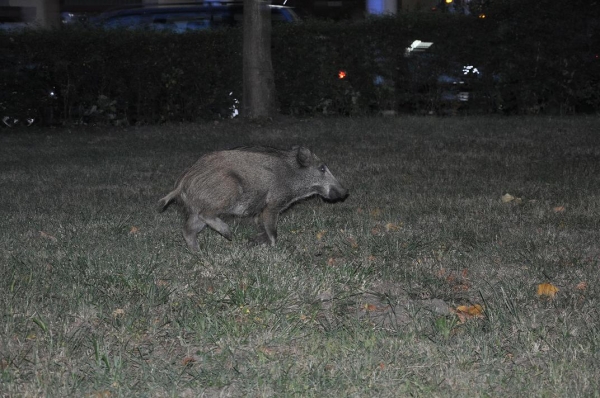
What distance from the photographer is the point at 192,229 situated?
21.2ft

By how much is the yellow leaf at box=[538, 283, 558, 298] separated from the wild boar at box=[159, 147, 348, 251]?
7.12 ft

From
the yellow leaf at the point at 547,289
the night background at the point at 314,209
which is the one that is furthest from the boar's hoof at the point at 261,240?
the yellow leaf at the point at 547,289

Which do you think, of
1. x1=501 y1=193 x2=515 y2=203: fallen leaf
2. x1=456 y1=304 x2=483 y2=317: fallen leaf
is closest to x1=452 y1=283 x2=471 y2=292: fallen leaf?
x1=456 y1=304 x2=483 y2=317: fallen leaf

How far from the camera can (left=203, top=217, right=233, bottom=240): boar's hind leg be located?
639cm

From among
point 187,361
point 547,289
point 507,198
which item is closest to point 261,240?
point 547,289

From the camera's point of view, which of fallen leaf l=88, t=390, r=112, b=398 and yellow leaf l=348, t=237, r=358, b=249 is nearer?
fallen leaf l=88, t=390, r=112, b=398

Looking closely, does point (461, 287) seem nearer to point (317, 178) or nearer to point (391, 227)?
point (391, 227)

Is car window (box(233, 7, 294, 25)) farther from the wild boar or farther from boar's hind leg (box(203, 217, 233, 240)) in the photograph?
boar's hind leg (box(203, 217, 233, 240))

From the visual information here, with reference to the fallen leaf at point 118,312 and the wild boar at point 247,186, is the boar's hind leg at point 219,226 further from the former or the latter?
the fallen leaf at point 118,312

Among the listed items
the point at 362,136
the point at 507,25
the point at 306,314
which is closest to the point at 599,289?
the point at 306,314

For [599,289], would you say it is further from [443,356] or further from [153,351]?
[153,351]

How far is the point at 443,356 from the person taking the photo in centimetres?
425

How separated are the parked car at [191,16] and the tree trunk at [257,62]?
2.45 metres

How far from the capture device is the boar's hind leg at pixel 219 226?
21.0 ft
